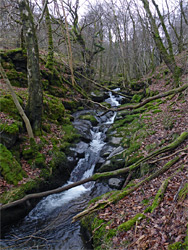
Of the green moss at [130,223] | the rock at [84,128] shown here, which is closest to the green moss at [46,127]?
the rock at [84,128]

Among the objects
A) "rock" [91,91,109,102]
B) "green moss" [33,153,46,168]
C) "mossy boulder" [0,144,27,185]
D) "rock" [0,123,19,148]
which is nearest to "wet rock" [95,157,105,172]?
"green moss" [33,153,46,168]

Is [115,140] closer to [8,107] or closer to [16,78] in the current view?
[8,107]

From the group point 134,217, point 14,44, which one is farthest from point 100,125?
point 14,44

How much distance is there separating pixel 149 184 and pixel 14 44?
19233 mm

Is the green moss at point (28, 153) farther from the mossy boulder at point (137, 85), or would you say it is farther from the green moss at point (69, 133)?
the mossy boulder at point (137, 85)

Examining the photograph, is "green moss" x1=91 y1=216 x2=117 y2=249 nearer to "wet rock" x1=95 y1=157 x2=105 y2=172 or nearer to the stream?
the stream

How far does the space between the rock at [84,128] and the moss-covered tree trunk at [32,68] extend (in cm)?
336

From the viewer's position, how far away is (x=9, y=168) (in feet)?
20.6

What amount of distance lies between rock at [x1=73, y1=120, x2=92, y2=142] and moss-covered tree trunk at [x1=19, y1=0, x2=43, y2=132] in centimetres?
336

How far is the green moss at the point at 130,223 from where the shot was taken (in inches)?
150

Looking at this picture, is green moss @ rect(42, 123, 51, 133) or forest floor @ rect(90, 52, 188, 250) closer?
forest floor @ rect(90, 52, 188, 250)

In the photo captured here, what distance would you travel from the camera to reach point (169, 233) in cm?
307

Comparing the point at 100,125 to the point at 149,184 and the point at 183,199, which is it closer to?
the point at 149,184

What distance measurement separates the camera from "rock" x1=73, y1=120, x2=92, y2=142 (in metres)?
11.3
